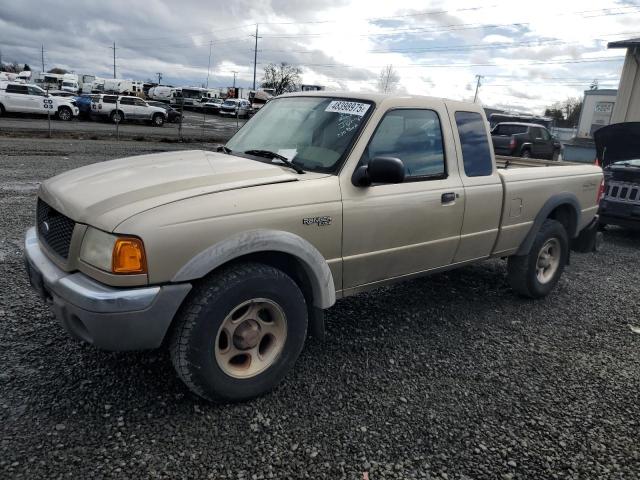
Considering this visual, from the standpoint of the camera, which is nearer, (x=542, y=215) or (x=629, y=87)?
(x=542, y=215)

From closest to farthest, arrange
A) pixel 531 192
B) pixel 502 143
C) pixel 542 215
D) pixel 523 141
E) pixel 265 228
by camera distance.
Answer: pixel 265 228 → pixel 531 192 → pixel 542 215 → pixel 502 143 → pixel 523 141

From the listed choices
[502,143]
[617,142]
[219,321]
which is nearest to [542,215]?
[219,321]

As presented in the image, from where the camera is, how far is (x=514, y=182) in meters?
4.27

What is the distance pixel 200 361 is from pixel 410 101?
232cm

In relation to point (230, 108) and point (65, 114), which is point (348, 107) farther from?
point (230, 108)

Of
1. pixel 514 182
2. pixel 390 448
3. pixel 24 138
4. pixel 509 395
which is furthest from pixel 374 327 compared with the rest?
pixel 24 138

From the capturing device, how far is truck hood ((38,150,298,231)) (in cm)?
253

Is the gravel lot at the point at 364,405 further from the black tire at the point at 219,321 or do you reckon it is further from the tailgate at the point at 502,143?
the tailgate at the point at 502,143

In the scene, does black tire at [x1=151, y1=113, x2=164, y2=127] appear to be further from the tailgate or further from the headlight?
the headlight

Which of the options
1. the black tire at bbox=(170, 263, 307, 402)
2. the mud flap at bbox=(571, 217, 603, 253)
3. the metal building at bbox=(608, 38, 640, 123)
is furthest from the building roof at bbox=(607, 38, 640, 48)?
the black tire at bbox=(170, 263, 307, 402)

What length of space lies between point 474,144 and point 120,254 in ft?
9.45

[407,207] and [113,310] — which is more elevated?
[407,207]

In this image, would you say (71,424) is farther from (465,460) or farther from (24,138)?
(24,138)

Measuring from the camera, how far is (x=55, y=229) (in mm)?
2816
